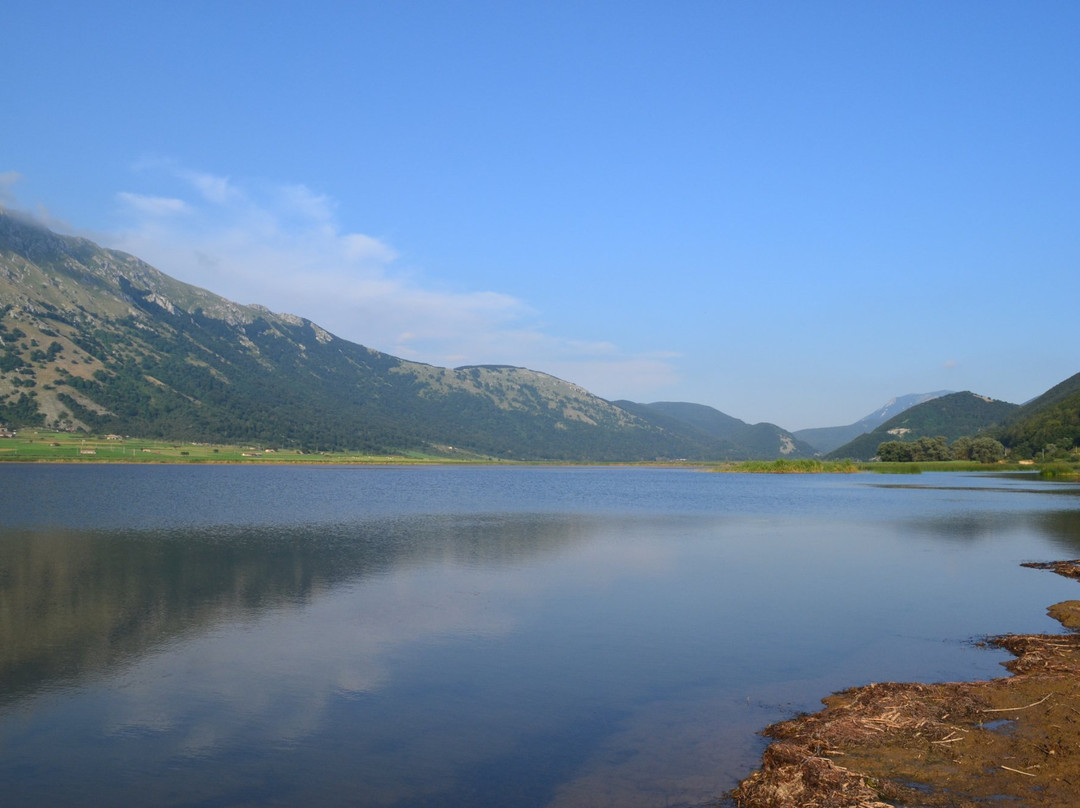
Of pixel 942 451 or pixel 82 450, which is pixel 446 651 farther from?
pixel 942 451

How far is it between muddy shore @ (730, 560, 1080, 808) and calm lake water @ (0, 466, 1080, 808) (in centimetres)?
101

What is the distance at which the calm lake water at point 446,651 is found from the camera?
12406mm

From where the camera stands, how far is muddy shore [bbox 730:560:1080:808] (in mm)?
10867

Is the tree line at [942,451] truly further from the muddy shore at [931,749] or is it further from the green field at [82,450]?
the muddy shore at [931,749]

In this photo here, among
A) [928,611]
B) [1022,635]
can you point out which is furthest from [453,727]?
[928,611]

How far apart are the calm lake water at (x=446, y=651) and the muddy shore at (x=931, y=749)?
3.30ft

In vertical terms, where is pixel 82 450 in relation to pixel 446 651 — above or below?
above

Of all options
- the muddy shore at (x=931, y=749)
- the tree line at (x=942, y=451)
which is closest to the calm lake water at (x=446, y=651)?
the muddy shore at (x=931, y=749)

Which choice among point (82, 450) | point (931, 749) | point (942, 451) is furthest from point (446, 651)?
point (942, 451)

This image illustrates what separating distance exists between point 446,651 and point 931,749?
12172mm

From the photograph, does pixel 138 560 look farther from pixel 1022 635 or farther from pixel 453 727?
pixel 1022 635

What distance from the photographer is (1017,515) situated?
211ft

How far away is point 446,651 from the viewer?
20172mm

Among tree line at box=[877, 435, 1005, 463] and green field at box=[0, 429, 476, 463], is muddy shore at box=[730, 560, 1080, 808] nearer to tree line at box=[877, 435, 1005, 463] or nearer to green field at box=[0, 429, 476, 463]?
green field at box=[0, 429, 476, 463]
